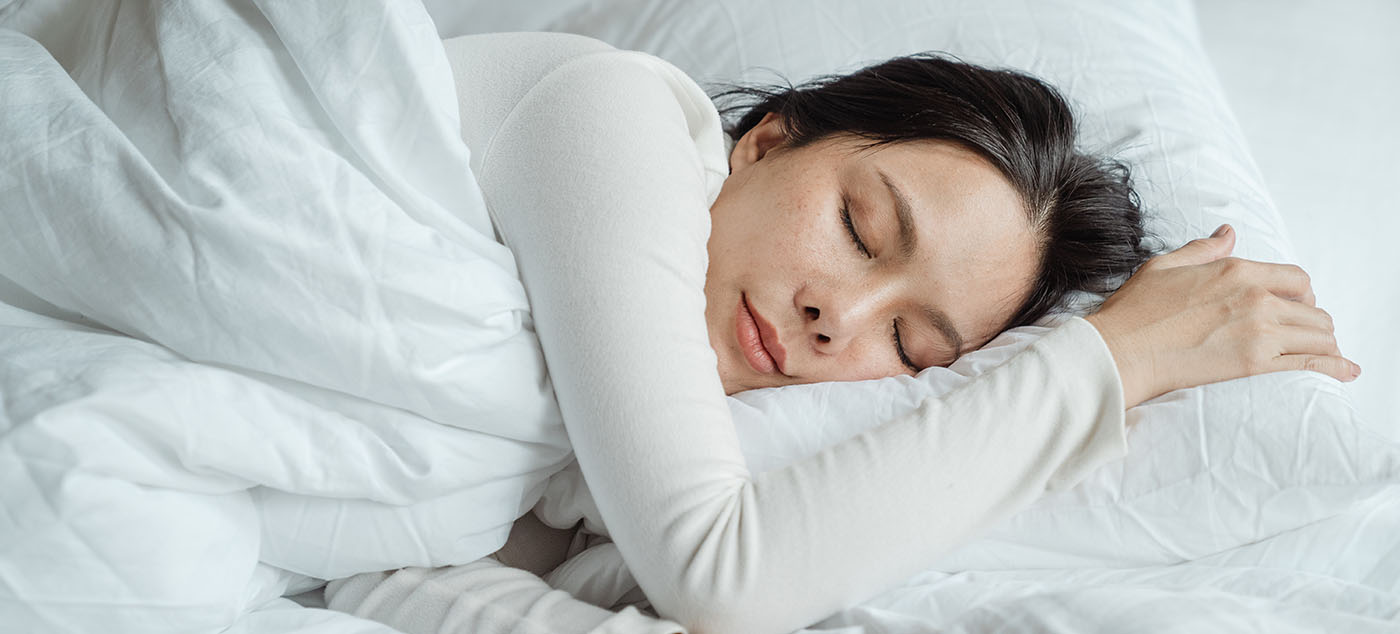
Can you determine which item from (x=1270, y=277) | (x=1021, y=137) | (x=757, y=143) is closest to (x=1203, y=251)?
(x=1270, y=277)

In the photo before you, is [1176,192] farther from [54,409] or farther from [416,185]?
[54,409]

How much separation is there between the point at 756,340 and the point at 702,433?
0.76 feet

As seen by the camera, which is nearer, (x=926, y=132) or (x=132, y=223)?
(x=132, y=223)

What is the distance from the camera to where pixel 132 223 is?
32.0 inches

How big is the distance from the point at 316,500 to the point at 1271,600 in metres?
0.73

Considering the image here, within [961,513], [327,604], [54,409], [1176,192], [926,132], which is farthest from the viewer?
[1176,192]

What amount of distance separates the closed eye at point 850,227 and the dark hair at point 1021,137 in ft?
0.30

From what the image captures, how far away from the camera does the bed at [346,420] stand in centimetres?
76

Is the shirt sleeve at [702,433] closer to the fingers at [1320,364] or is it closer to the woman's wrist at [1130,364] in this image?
the woman's wrist at [1130,364]

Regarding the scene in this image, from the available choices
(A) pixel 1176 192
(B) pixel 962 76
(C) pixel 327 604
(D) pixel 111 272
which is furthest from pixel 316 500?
(A) pixel 1176 192

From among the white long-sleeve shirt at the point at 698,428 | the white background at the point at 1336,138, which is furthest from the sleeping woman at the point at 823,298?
the white background at the point at 1336,138

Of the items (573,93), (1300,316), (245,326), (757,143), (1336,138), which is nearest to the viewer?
(245,326)

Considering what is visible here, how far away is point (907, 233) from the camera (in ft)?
3.37

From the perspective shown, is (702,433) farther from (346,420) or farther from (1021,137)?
(1021,137)
